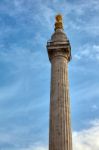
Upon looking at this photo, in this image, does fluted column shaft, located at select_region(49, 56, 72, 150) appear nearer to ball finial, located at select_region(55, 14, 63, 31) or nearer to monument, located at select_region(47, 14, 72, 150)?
monument, located at select_region(47, 14, 72, 150)

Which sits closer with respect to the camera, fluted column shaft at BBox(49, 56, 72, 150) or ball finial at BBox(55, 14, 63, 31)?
fluted column shaft at BBox(49, 56, 72, 150)

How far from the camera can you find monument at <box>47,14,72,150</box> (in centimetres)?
2644

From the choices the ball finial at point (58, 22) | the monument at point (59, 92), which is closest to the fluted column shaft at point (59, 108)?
the monument at point (59, 92)

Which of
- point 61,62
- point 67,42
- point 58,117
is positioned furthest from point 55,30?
point 58,117

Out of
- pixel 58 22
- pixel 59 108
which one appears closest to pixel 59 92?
pixel 59 108

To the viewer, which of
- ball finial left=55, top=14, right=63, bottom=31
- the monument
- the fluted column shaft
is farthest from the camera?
ball finial left=55, top=14, right=63, bottom=31

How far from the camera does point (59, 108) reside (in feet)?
91.2

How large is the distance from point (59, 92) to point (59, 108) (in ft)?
5.36

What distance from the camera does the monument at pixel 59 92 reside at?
26438 millimetres

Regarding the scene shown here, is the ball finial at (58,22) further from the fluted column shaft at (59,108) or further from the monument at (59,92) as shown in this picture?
the fluted column shaft at (59,108)

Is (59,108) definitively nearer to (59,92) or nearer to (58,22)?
(59,92)

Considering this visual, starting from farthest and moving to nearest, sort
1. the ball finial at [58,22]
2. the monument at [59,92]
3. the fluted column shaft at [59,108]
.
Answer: the ball finial at [58,22] → the monument at [59,92] → the fluted column shaft at [59,108]

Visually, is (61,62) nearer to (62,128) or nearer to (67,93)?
(67,93)

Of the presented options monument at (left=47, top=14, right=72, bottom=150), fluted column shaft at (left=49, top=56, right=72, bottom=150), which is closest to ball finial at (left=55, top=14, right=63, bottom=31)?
monument at (left=47, top=14, right=72, bottom=150)
